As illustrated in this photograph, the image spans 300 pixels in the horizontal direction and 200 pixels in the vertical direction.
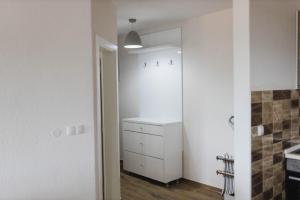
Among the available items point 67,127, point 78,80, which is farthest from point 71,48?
point 67,127

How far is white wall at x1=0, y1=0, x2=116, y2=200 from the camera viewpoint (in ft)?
7.23

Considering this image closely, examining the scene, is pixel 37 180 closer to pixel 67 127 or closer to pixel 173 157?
pixel 67 127

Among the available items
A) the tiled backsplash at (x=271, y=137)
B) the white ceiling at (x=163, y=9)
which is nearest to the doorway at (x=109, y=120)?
the white ceiling at (x=163, y=9)

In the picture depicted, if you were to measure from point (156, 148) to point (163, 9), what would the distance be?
209cm

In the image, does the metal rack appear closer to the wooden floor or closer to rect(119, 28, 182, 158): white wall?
the wooden floor

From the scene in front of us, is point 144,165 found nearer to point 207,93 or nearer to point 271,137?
point 207,93

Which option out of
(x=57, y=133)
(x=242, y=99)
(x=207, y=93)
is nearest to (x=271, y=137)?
(x=242, y=99)

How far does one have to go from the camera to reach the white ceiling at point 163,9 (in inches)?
136

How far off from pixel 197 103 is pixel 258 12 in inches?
75.5

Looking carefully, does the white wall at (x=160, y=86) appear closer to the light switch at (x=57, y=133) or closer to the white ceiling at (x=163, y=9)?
the white ceiling at (x=163, y=9)

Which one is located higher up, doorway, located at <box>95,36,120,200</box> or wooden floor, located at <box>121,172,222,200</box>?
doorway, located at <box>95,36,120,200</box>

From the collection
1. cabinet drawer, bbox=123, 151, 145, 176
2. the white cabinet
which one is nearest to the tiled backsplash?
the white cabinet

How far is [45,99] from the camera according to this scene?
240cm

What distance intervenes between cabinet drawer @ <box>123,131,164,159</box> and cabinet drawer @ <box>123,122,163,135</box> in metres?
0.06
